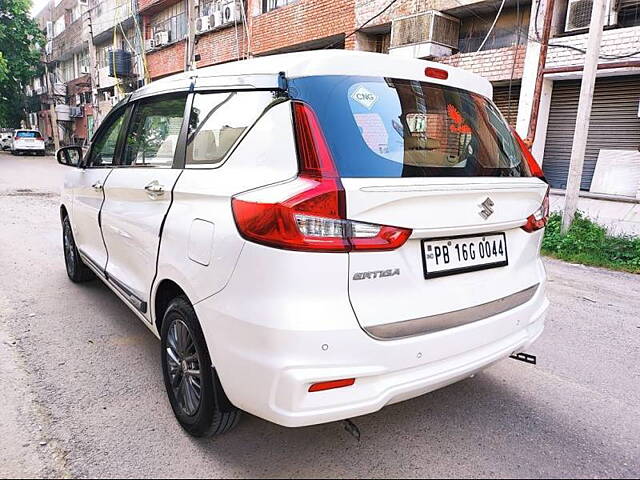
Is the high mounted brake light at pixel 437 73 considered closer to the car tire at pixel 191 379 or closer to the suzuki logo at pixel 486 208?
the suzuki logo at pixel 486 208

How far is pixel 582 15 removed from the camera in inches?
320

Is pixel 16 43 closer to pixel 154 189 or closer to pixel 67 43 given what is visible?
pixel 67 43

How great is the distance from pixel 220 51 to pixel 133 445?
17.5 meters

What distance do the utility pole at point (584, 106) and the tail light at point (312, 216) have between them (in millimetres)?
6267

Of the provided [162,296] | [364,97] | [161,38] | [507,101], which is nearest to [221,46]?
[161,38]

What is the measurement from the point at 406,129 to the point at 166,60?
22.2 m

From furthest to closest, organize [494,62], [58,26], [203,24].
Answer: [58,26], [203,24], [494,62]

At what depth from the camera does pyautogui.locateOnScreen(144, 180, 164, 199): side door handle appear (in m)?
2.59

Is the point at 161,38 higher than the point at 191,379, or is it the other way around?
the point at 161,38

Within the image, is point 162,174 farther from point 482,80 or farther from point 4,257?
point 4,257

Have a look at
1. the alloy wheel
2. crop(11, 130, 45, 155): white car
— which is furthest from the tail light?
crop(11, 130, 45, 155): white car

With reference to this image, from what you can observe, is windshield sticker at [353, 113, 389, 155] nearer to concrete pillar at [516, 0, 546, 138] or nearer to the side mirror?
the side mirror

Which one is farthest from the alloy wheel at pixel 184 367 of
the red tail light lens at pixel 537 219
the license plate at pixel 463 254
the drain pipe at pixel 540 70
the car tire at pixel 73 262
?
the drain pipe at pixel 540 70

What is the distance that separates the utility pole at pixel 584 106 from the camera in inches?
259
